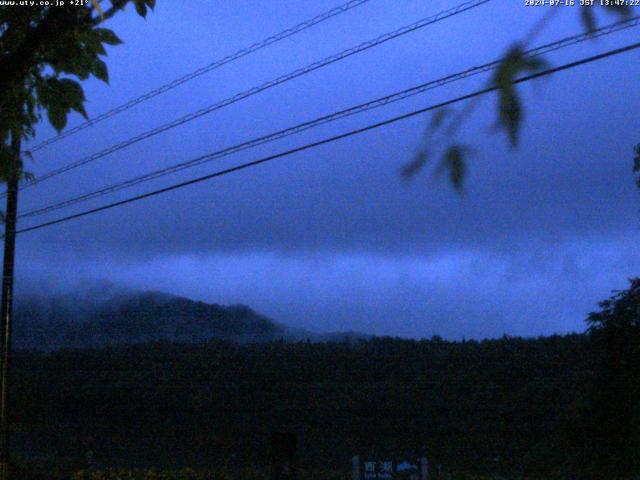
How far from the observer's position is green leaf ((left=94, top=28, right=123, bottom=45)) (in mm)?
5720

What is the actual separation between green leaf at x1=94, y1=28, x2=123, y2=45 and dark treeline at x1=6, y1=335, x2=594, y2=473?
14.3m

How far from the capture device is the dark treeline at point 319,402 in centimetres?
2050

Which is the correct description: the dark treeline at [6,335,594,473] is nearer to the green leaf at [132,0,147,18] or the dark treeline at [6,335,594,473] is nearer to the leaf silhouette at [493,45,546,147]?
the green leaf at [132,0,147,18]

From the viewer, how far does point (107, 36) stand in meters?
5.74

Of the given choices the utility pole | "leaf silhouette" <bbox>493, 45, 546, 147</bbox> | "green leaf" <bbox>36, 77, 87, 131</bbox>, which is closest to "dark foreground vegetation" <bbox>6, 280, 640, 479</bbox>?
the utility pole

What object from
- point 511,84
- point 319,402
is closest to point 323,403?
point 319,402

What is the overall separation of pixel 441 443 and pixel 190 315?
1602 cm

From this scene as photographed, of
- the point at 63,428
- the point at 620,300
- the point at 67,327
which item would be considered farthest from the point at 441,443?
the point at 67,327

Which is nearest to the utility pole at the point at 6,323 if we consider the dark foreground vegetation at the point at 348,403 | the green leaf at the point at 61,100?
the dark foreground vegetation at the point at 348,403

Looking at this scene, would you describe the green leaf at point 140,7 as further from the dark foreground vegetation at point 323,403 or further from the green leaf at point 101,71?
the dark foreground vegetation at point 323,403

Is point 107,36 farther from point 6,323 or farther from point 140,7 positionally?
point 6,323

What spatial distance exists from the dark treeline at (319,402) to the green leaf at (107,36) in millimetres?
14291

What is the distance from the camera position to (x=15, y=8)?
5840mm

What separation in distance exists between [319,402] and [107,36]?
768 inches
